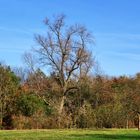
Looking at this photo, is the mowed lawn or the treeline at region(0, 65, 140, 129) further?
the treeline at region(0, 65, 140, 129)

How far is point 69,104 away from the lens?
51844mm

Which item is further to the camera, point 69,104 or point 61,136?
point 69,104

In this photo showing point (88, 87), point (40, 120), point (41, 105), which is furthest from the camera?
point (88, 87)

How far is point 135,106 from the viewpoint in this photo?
50656 millimetres

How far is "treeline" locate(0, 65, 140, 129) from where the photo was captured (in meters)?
45.4

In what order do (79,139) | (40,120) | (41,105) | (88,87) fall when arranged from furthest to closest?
(88,87)
(41,105)
(40,120)
(79,139)

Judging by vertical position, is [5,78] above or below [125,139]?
Result: above

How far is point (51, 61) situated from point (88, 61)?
4.47 meters

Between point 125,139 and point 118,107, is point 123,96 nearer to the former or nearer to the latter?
point 118,107

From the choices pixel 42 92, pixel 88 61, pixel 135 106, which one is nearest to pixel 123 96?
pixel 135 106

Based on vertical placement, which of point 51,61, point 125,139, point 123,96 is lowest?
point 125,139

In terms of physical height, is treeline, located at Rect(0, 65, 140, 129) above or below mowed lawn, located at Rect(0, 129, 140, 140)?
above

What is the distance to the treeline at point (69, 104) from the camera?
4541cm

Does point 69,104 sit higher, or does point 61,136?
point 69,104
